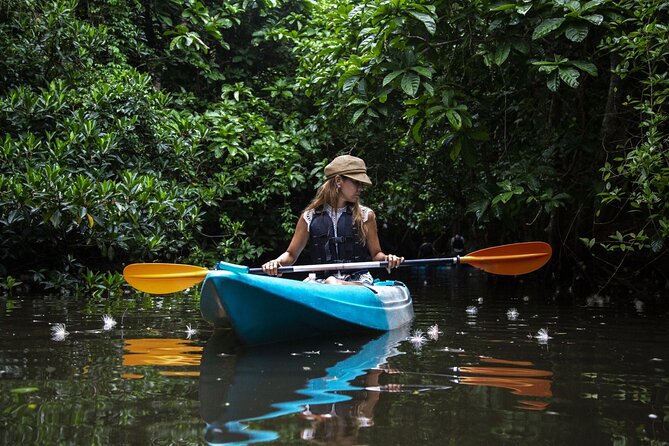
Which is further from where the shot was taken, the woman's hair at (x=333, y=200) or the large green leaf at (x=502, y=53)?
the large green leaf at (x=502, y=53)

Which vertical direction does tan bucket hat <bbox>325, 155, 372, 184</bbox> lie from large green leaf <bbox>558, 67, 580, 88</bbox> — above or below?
below

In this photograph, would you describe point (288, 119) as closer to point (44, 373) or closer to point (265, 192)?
point (265, 192)

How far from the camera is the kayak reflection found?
2.46 meters

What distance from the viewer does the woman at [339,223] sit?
17.3ft

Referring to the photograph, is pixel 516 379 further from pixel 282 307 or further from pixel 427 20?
pixel 427 20

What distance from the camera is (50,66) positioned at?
30.0 ft

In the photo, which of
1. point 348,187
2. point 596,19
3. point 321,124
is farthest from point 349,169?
point 321,124

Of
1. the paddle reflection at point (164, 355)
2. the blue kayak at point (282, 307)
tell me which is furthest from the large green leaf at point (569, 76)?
the paddle reflection at point (164, 355)

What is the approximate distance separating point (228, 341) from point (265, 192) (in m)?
6.47

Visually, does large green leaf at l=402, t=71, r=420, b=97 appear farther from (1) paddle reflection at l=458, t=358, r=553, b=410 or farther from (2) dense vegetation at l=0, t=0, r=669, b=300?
(1) paddle reflection at l=458, t=358, r=553, b=410

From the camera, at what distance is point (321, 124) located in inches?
434

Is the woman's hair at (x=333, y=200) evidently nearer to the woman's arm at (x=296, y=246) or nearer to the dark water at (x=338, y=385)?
the woman's arm at (x=296, y=246)

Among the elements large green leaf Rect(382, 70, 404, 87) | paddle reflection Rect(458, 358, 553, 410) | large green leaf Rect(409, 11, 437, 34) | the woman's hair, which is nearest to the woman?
the woman's hair

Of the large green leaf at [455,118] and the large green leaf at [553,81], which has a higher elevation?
the large green leaf at [553,81]
